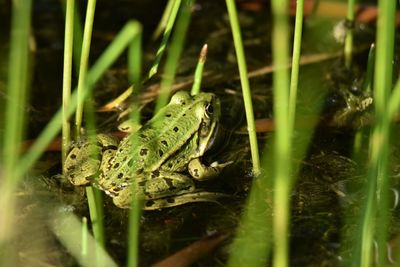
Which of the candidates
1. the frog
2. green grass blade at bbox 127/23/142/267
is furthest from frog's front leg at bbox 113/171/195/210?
green grass blade at bbox 127/23/142/267

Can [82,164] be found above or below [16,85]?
above

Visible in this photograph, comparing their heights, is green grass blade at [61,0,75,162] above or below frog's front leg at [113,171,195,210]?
above

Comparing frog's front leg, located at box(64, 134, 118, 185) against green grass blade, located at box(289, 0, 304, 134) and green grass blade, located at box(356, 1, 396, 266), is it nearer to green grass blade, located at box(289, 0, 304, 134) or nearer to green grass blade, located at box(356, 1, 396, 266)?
green grass blade, located at box(289, 0, 304, 134)

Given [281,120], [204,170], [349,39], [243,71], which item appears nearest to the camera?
[281,120]

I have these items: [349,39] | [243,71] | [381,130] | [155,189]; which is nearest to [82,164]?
[155,189]

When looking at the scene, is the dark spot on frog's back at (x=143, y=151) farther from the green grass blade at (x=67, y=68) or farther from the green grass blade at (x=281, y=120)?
the green grass blade at (x=281, y=120)

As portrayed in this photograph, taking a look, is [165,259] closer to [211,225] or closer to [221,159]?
[211,225]

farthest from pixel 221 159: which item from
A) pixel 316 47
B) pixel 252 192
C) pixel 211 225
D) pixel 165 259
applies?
pixel 316 47

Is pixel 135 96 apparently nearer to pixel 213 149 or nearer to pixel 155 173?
pixel 155 173
